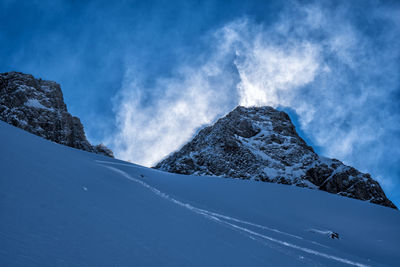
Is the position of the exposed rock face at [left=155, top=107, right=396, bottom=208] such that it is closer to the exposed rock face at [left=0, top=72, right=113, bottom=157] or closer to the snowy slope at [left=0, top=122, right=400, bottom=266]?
the exposed rock face at [left=0, top=72, right=113, bottom=157]

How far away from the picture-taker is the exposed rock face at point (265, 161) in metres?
63.7

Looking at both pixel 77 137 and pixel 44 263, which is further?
pixel 77 137

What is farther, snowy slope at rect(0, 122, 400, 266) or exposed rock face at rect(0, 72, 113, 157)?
exposed rock face at rect(0, 72, 113, 157)

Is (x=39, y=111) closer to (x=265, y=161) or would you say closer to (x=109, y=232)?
(x=265, y=161)

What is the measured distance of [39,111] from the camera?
74312 mm

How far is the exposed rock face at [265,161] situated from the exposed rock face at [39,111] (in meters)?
31.7

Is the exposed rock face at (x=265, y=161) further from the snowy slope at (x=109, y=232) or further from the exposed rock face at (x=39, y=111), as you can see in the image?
the snowy slope at (x=109, y=232)

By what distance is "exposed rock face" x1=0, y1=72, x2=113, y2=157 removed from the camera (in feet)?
225

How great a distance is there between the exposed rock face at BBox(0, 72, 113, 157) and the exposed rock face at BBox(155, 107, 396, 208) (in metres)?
31.7

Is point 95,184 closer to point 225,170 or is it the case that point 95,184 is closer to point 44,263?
point 44,263

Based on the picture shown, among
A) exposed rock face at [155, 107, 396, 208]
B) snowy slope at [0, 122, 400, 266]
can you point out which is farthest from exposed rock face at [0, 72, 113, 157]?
snowy slope at [0, 122, 400, 266]

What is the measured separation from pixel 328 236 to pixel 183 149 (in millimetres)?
79521

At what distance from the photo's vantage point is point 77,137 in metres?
82.2

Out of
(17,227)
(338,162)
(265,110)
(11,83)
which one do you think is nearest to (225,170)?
(338,162)
